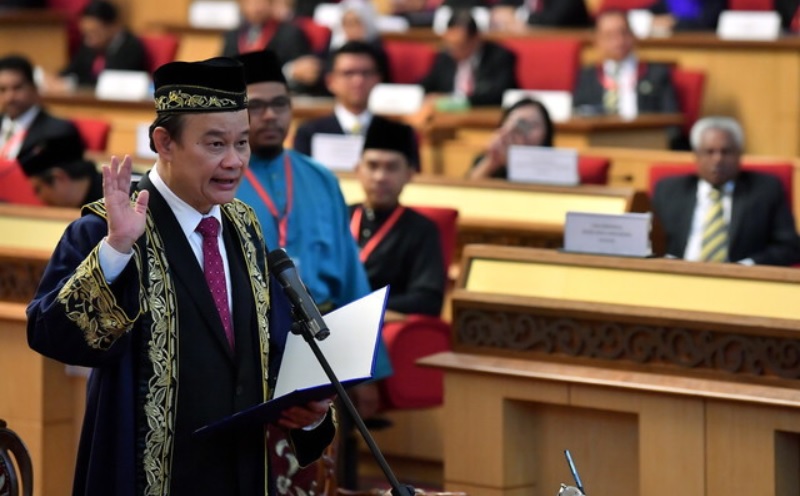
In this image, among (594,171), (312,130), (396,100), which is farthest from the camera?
(396,100)

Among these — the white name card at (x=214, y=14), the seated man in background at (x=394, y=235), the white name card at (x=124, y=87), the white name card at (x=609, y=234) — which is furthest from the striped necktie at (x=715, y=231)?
the white name card at (x=214, y=14)

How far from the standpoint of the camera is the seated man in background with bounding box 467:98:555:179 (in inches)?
312

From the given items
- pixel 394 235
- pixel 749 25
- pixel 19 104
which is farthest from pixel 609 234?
pixel 749 25

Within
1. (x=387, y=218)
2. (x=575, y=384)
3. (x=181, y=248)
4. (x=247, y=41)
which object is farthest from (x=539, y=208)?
(x=247, y=41)

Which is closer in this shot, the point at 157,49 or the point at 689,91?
the point at 689,91

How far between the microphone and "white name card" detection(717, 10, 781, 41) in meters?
8.17

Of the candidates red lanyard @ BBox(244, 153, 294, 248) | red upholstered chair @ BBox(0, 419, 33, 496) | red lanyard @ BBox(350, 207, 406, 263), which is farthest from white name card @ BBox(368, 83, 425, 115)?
red upholstered chair @ BBox(0, 419, 33, 496)

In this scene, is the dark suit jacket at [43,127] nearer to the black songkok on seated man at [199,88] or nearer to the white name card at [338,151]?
the white name card at [338,151]

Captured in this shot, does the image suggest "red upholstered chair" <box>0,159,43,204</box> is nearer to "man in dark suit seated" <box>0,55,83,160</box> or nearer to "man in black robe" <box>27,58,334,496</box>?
"man in dark suit seated" <box>0,55,83,160</box>

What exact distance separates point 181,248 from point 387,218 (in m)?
3.10

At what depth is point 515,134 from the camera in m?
7.94

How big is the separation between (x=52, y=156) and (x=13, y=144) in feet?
8.43

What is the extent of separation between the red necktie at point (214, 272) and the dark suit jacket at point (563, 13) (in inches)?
380

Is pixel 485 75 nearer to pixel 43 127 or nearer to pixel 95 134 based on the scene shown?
pixel 95 134
